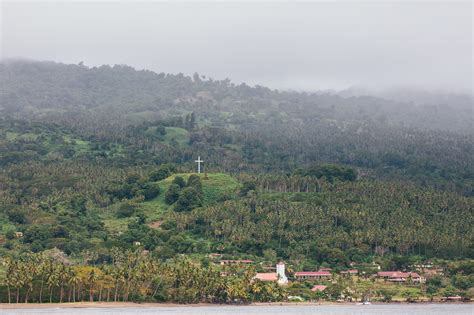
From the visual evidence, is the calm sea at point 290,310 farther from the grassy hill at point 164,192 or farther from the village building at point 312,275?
the grassy hill at point 164,192

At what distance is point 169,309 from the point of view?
113 m

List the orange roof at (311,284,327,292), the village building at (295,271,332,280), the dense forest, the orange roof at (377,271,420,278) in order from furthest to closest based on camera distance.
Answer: the orange roof at (377,271,420,278) → the village building at (295,271,332,280) → the orange roof at (311,284,327,292) → the dense forest

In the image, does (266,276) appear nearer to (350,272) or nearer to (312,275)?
(312,275)

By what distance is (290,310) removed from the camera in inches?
4594

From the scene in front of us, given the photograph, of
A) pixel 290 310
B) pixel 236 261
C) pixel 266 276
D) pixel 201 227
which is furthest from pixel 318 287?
pixel 201 227

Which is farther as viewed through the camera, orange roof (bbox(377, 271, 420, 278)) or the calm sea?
orange roof (bbox(377, 271, 420, 278))

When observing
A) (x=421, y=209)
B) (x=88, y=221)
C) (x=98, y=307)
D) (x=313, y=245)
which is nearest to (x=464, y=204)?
(x=421, y=209)

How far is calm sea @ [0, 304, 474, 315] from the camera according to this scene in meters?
108

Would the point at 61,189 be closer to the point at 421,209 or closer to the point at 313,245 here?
the point at 313,245

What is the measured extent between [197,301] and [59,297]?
16567 millimetres

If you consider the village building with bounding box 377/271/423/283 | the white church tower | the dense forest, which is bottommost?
the village building with bounding box 377/271/423/283

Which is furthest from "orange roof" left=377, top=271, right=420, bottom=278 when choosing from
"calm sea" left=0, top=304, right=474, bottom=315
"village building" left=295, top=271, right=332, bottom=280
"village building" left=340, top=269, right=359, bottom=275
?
"calm sea" left=0, top=304, right=474, bottom=315

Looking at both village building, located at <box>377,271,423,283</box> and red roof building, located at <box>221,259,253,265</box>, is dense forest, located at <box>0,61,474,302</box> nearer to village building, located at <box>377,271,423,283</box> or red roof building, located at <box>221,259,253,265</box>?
red roof building, located at <box>221,259,253,265</box>

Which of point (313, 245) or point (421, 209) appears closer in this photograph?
point (313, 245)
